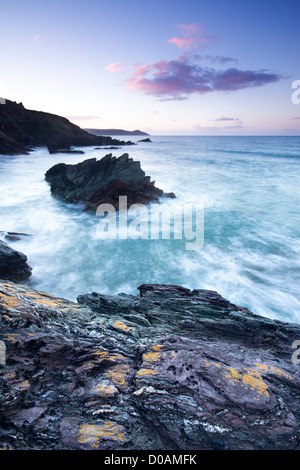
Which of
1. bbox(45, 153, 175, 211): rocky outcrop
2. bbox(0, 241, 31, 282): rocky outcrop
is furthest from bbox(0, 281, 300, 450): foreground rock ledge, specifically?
bbox(45, 153, 175, 211): rocky outcrop

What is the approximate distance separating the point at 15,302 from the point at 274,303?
7251 millimetres

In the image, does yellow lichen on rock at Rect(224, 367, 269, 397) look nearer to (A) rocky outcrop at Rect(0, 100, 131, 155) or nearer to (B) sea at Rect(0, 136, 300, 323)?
(B) sea at Rect(0, 136, 300, 323)

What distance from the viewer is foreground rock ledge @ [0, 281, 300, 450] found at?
234 cm

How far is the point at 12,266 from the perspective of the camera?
7121 millimetres

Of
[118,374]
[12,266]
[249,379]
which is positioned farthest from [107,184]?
[249,379]

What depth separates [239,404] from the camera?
8.79 ft

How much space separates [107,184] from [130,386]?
13.5m

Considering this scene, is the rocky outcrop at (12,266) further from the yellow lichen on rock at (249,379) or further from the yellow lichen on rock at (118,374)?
→ the yellow lichen on rock at (249,379)

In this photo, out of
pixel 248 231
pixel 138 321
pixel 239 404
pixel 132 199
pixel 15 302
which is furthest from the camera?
pixel 132 199

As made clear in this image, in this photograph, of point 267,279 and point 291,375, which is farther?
point 267,279

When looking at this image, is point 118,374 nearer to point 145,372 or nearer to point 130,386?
point 130,386

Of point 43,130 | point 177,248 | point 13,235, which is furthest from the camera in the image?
point 43,130
